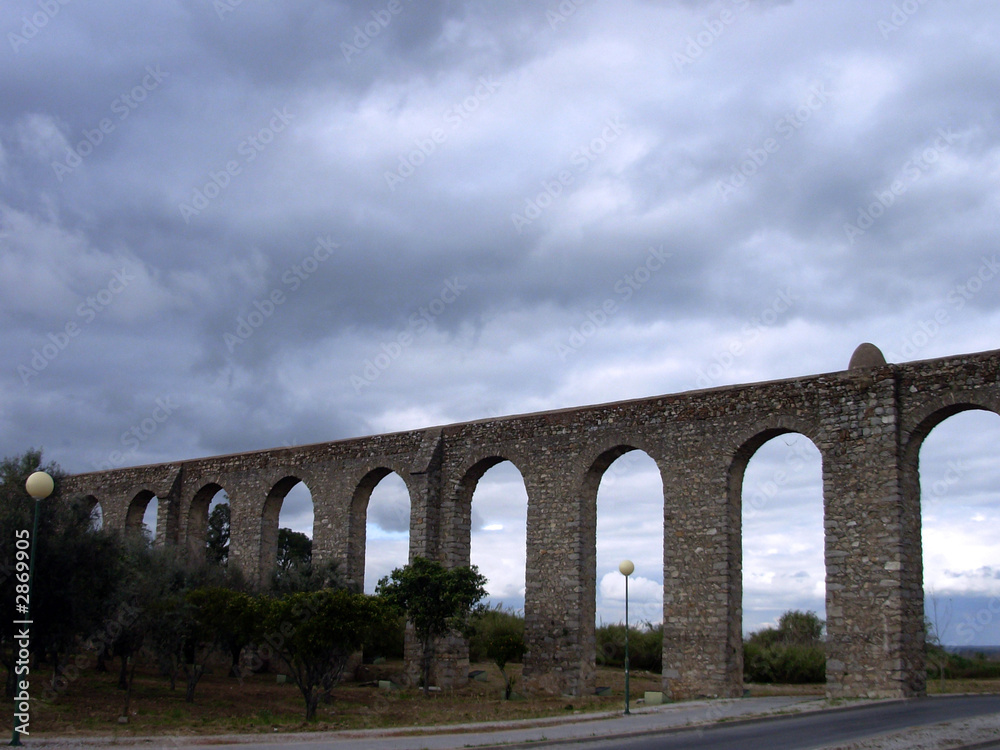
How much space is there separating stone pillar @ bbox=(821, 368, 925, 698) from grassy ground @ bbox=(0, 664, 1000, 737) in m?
2.26

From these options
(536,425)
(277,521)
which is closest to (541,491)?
(536,425)

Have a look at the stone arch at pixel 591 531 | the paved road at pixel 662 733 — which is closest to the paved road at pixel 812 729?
the paved road at pixel 662 733

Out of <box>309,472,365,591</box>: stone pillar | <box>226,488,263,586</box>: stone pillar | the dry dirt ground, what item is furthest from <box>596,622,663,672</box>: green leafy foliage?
<box>226,488,263,586</box>: stone pillar

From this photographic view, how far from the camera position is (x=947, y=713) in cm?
1441

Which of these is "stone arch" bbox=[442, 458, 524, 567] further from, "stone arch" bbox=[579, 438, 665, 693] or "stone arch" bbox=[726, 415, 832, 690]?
"stone arch" bbox=[726, 415, 832, 690]

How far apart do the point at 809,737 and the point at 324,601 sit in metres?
8.80

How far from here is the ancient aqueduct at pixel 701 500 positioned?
17516 millimetres

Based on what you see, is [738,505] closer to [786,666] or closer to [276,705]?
[786,666]

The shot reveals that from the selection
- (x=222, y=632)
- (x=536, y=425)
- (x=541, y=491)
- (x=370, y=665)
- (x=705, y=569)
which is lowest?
(x=370, y=665)

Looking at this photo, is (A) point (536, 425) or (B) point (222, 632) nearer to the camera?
(B) point (222, 632)

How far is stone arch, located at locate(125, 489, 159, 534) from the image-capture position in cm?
3194

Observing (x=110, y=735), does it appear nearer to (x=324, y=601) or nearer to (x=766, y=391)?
(x=324, y=601)

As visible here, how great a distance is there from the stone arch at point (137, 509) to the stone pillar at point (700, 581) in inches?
779

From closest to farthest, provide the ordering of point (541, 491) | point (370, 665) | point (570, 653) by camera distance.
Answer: point (570, 653) < point (541, 491) < point (370, 665)
